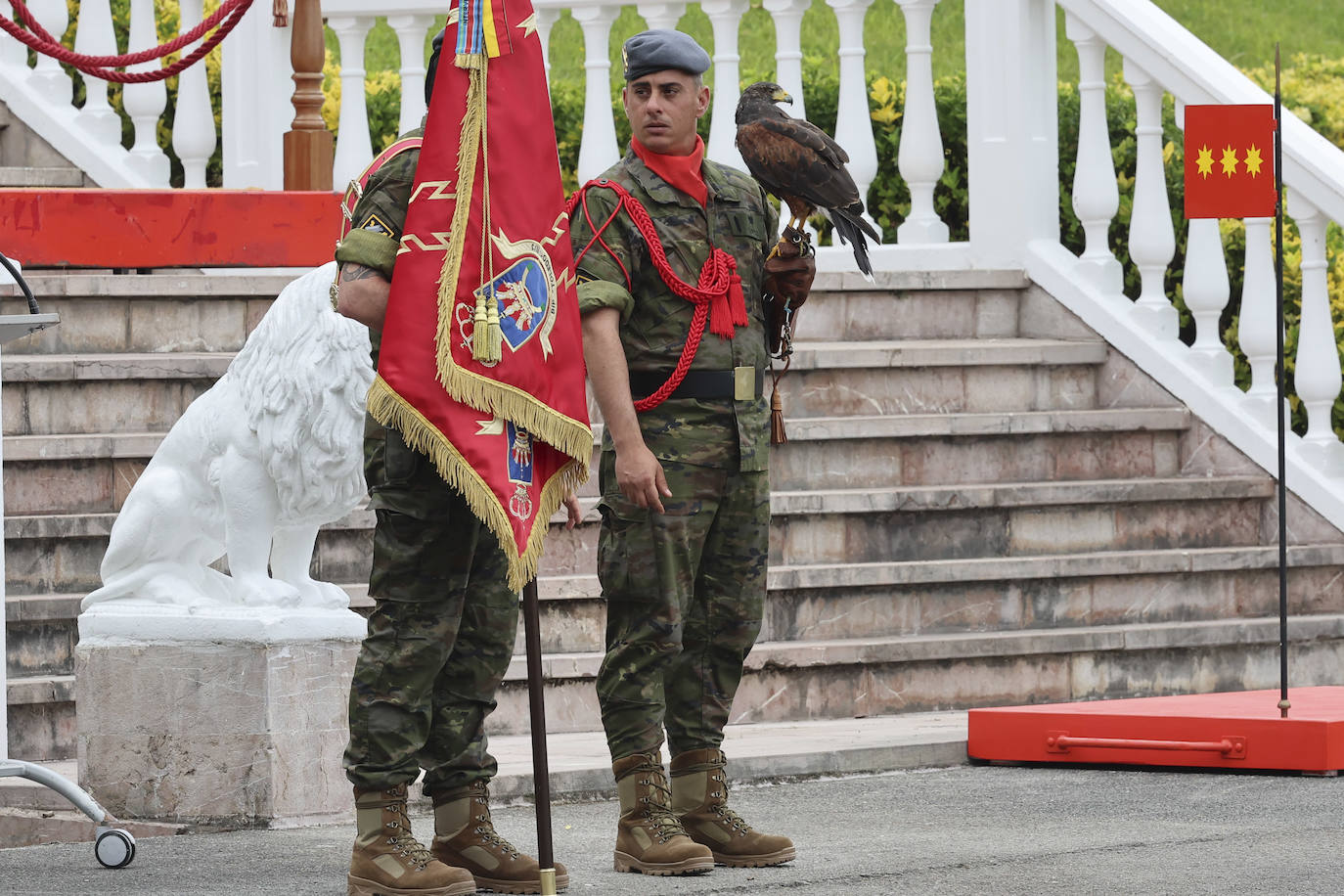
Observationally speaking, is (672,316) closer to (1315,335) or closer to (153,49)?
(1315,335)

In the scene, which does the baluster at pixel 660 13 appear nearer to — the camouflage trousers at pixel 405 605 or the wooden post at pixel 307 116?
the wooden post at pixel 307 116

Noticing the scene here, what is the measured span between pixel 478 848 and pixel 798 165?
181 centimetres

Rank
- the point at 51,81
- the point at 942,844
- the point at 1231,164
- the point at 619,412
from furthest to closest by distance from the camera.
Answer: the point at 51,81 → the point at 1231,164 → the point at 942,844 → the point at 619,412

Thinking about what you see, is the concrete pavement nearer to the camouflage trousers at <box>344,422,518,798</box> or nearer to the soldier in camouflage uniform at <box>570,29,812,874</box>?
the soldier in camouflage uniform at <box>570,29,812,874</box>

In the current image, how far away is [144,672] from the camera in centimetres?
650

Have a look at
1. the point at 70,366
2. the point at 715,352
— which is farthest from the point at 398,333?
the point at 70,366

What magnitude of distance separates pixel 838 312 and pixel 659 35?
421cm

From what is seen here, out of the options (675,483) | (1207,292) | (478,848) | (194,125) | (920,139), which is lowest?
(478,848)

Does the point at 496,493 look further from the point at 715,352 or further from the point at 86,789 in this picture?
the point at 86,789

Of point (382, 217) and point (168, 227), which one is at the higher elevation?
point (168, 227)

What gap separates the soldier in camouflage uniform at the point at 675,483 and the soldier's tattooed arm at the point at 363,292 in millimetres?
610

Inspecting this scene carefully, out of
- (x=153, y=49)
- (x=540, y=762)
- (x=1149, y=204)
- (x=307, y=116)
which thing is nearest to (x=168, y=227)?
(x=307, y=116)

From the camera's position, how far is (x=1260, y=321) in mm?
9672

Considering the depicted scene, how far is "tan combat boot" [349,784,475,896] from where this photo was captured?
533 cm
